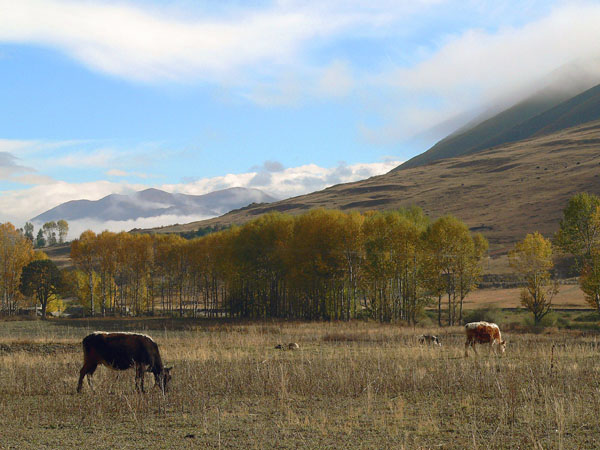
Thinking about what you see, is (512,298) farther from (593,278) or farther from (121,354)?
(121,354)

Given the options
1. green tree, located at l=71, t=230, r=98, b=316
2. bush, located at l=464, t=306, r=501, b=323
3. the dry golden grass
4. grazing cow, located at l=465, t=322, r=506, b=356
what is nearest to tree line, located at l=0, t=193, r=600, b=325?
bush, located at l=464, t=306, r=501, b=323

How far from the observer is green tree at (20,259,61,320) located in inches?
3701

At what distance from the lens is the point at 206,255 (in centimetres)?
9888

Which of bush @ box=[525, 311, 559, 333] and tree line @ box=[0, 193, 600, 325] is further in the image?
tree line @ box=[0, 193, 600, 325]

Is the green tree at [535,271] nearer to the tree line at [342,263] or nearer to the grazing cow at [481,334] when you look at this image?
the tree line at [342,263]

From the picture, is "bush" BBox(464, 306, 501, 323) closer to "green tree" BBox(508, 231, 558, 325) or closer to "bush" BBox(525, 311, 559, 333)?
"bush" BBox(525, 311, 559, 333)

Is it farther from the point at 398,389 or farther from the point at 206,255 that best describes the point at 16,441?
the point at 206,255

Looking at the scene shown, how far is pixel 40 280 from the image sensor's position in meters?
94.6

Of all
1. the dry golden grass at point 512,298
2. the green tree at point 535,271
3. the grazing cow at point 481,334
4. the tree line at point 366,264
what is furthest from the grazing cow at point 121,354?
the dry golden grass at point 512,298

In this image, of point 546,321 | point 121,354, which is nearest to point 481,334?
point 121,354

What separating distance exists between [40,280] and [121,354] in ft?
280

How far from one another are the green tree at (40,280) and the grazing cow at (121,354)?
8358 cm

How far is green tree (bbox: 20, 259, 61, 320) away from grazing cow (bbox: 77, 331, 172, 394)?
83582 mm

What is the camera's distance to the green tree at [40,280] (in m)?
94.0
